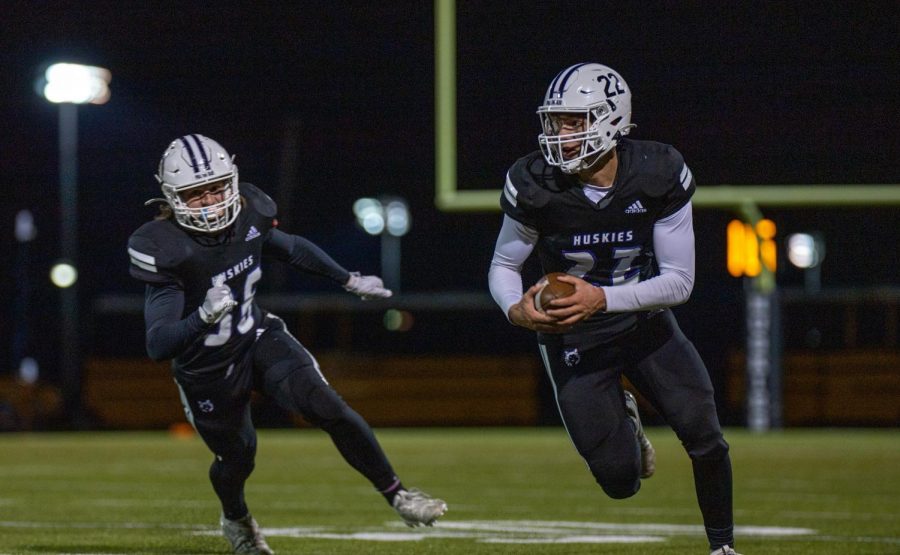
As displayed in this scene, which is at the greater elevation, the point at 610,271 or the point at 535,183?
the point at 535,183

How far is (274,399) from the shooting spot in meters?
5.22

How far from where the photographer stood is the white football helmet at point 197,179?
4.97 metres

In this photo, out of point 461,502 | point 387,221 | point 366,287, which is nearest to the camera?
point 366,287

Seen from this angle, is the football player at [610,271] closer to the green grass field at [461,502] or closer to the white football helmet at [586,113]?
the white football helmet at [586,113]

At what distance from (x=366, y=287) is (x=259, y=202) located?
1.53ft

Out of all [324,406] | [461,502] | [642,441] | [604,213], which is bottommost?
[461,502]

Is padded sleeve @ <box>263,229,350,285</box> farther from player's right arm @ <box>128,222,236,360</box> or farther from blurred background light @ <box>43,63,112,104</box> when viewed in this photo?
blurred background light @ <box>43,63,112,104</box>

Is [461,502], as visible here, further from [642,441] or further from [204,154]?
[204,154]

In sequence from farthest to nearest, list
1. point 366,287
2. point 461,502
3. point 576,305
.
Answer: point 461,502 < point 366,287 < point 576,305

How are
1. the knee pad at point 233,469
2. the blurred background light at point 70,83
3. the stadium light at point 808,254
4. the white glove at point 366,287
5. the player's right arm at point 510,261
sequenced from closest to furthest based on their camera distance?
1. the player's right arm at point 510,261
2. the knee pad at point 233,469
3. the white glove at point 366,287
4. the blurred background light at point 70,83
5. the stadium light at point 808,254

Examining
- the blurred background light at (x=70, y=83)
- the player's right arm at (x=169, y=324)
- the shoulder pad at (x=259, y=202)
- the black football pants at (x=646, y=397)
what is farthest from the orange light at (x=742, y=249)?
the player's right arm at (x=169, y=324)

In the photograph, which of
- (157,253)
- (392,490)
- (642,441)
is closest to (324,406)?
(392,490)

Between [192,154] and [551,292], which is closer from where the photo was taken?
[551,292]

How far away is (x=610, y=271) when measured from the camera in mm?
4641
